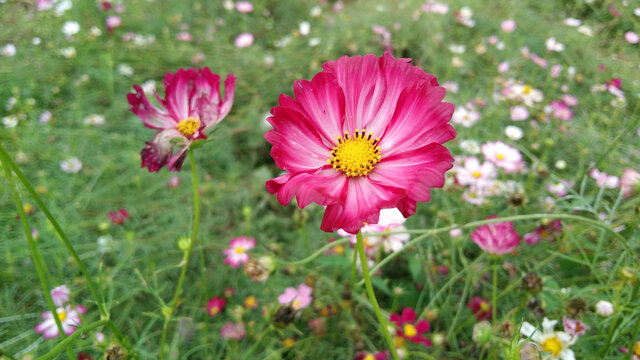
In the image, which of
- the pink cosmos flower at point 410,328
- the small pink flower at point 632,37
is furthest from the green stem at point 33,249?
the small pink flower at point 632,37

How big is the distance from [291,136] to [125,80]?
157cm

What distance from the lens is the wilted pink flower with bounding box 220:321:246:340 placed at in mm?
870

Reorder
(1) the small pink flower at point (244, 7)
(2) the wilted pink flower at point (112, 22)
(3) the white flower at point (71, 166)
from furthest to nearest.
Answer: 1. (1) the small pink flower at point (244, 7)
2. (2) the wilted pink flower at point (112, 22)
3. (3) the white flower at point (71, 166)

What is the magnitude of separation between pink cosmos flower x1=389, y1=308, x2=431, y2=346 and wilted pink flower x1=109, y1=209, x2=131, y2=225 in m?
0.86

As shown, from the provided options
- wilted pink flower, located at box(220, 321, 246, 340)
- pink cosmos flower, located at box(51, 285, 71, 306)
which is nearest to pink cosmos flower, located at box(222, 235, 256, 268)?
wilted pink flower, located at box(220, 321, 246, 340)

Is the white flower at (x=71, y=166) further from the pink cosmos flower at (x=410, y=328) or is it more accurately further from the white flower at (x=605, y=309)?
the white flower at (x=605, y=309)

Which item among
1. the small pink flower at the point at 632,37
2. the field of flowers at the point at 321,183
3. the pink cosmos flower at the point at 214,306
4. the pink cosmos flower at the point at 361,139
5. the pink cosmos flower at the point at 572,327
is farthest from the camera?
the small pink flower at the point at 632,37

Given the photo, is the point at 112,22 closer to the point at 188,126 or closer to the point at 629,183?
the point at 188,126

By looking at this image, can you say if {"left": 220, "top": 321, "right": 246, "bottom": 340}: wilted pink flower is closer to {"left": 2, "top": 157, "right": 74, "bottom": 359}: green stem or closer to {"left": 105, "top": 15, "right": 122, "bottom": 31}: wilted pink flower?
{"left": 2, "top": 157, "right": 74, "bottom": 359}: green stem

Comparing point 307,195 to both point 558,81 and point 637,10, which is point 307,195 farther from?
point 558,81

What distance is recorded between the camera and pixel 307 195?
17.5 inches

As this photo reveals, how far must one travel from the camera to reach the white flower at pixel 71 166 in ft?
4.36

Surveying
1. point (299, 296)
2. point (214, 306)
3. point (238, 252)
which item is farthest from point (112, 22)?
point (299, 296)

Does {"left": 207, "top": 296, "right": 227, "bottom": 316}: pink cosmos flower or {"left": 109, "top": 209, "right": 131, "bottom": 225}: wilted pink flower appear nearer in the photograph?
{"left": 207, "top": 296, "right": 227, "bottom": 316}: pink cosmos flower
